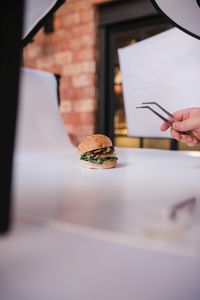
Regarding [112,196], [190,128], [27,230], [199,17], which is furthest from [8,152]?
[199,17]

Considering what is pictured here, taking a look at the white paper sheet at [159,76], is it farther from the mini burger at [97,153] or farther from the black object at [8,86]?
the black object at [8,86]

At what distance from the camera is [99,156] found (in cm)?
83

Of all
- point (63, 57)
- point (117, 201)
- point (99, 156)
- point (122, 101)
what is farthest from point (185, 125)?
point (63, 57)

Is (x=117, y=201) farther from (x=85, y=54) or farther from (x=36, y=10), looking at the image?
(x=85, y=54)

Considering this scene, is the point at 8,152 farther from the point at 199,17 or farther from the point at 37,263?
the point at 199,17

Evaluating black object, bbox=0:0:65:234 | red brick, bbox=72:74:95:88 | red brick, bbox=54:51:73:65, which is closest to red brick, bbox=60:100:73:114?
red brick, bbox=72:74:95:88

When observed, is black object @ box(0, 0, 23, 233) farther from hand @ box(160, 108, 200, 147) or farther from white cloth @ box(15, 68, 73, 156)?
white cloth @ box(15, 68, 73, 156)

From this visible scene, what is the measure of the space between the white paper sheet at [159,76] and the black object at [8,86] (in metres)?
1.09

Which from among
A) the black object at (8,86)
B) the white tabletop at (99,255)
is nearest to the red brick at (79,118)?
the white tabletop at (99,255)

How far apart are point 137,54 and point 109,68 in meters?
1.70

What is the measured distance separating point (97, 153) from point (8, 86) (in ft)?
2.06

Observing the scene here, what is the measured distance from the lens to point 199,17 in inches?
35.0

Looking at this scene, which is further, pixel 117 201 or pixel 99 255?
pixel 117 201

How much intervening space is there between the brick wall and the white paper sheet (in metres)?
1.59
